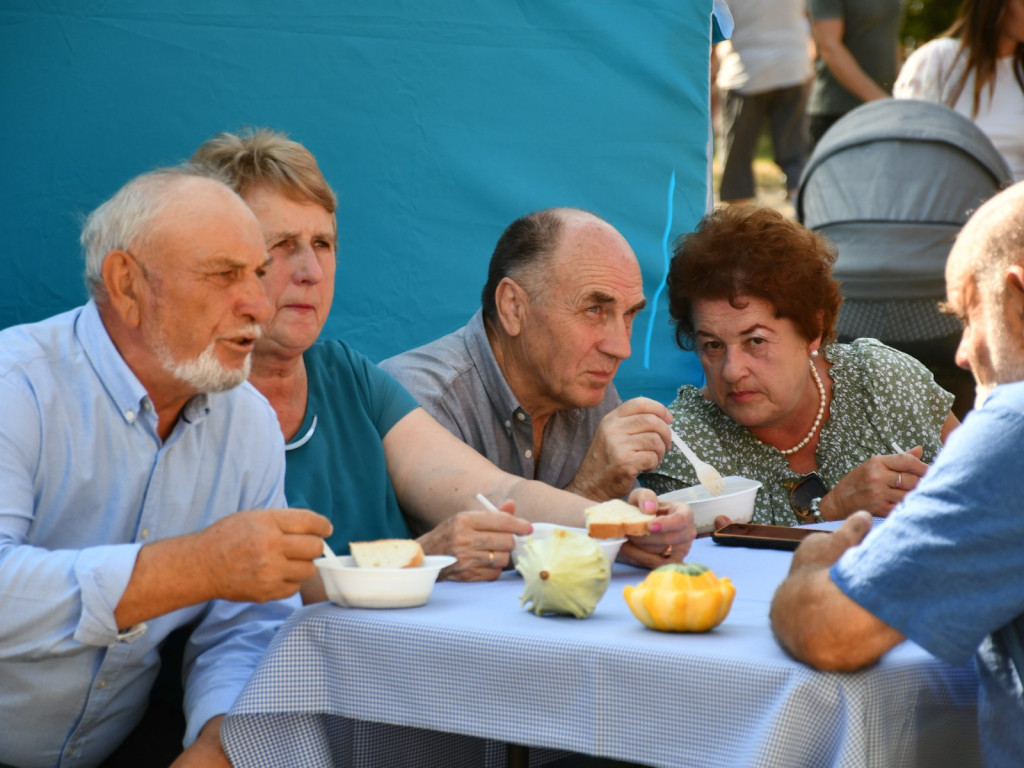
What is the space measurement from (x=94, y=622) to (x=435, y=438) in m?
1.14

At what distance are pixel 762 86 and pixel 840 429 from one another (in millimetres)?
3505

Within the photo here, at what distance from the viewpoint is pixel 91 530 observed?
207cm

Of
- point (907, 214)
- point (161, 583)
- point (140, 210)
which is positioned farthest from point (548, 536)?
point (907, 214)

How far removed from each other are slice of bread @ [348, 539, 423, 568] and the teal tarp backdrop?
5.75 feet

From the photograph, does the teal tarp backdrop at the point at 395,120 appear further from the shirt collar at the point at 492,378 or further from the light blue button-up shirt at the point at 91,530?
the light blue button-up shirt at the point at 91,530

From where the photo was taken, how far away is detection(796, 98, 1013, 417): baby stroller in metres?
4.64

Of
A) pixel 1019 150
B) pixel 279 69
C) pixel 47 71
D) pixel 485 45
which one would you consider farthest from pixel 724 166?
pixel 47 71

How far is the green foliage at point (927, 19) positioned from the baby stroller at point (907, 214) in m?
8.43

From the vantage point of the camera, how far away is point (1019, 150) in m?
5.35

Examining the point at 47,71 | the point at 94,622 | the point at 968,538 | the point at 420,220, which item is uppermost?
the point at 47,71

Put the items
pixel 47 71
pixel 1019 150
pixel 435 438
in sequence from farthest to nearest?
A: pixel 1019 150 < pixel 47 71 < pixel 435 438

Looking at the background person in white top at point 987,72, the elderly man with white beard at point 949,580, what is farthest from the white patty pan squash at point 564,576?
the background person in white top at point 987,72

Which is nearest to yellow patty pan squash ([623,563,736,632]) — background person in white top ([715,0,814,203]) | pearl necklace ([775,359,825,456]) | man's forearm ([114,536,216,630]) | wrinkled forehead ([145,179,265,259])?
man's forearm ([114,536,216,630])

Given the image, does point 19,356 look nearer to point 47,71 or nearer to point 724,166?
point 47,71
